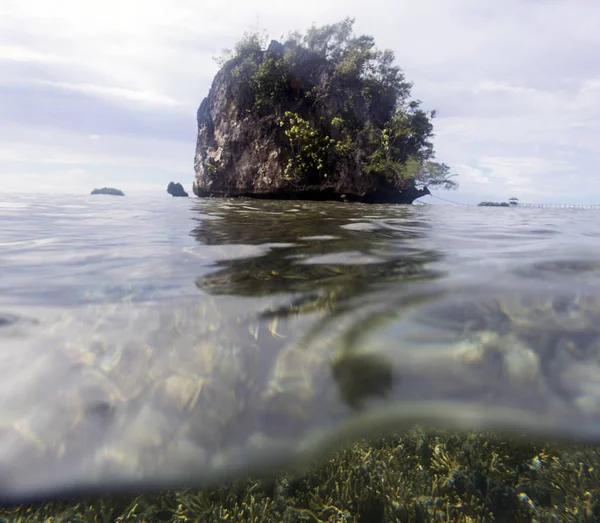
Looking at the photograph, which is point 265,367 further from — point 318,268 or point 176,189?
point 176,189

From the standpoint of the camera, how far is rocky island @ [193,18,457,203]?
922 inches

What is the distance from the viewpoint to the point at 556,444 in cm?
90

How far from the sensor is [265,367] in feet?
3.65

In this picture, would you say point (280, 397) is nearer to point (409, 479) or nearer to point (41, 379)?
point (409, 479)

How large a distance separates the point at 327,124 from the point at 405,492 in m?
25.9

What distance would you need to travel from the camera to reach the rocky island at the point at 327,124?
23.4 metres

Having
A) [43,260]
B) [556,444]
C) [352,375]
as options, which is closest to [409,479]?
[352,375]

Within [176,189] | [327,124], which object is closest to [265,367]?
[327,124]

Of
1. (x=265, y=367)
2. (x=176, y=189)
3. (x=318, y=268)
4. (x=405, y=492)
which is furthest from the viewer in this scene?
(x=176, y=189)

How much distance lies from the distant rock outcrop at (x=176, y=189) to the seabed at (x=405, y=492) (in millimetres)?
39729

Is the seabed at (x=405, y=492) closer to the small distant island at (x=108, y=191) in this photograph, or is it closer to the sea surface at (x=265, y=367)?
the sea surface at (x=265, y=367)

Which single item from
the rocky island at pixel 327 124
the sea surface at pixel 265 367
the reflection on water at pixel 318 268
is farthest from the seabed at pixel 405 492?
the rocky island at pixel 327 124

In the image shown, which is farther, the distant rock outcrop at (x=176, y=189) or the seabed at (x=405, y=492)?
the distant rock outcrop at (x=176, y=189)

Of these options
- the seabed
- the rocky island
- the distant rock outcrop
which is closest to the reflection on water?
the seabed
